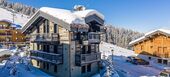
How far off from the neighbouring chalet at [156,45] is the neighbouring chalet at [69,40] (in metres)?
18.3

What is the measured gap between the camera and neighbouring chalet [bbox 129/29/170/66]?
45.7m

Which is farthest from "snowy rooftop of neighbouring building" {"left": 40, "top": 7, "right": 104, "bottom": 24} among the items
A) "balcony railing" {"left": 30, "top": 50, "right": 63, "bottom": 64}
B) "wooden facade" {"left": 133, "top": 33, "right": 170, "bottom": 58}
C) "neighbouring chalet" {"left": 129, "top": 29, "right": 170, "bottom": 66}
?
"wooden facade" {"left": 133, "top": 33, "right": 170, "bottom": 58}

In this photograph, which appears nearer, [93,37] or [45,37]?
[45,37]

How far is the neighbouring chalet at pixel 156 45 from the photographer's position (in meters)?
45.7

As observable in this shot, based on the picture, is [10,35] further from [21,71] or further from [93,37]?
[93,37]

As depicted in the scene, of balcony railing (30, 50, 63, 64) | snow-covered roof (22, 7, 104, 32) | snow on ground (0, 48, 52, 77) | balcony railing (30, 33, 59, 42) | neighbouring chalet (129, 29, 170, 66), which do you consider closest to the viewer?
snow-covered roof (22, 7, 104, 32)

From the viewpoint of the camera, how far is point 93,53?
102 feet

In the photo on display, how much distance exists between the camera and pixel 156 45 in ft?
159

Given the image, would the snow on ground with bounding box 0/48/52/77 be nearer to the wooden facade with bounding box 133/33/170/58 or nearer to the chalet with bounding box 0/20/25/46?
the wooden facade with bounding box 133/33/170/58

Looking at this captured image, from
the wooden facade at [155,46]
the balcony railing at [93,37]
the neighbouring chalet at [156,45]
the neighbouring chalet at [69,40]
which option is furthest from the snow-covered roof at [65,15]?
the wooden facade at [155,46]

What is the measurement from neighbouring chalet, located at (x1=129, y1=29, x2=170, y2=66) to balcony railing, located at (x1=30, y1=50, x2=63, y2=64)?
80.8ft

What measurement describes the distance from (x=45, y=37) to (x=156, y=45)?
1035 inches

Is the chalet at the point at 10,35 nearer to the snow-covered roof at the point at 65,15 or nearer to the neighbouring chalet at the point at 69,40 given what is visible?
the neighbouring chalet at the point at 69,40

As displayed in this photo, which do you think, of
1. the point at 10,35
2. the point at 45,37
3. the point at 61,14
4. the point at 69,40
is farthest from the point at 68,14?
the point at 10,35
